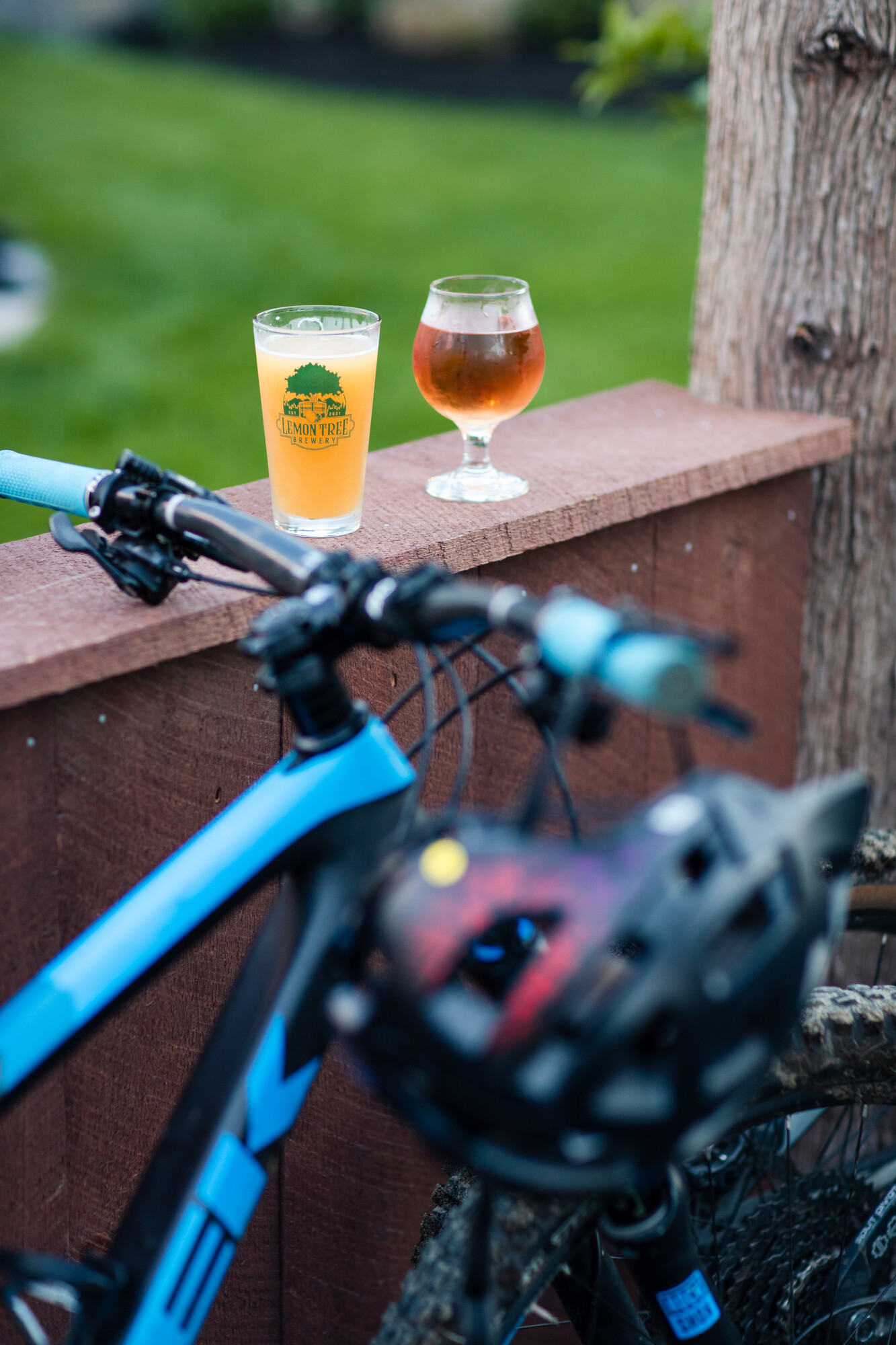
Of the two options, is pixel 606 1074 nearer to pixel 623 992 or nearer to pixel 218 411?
pixel 623 992

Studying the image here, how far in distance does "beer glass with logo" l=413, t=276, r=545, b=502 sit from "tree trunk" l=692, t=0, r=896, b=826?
0.53m

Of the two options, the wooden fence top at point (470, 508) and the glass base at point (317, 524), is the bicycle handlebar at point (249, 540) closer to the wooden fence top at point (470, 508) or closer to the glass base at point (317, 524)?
the wooden fence top at point (470, 508)

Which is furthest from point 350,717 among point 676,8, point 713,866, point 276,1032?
point 676,8

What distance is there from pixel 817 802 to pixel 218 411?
12.6 feet

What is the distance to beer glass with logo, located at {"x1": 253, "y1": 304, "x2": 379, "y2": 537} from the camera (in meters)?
1.25

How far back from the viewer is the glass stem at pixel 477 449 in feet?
4.92

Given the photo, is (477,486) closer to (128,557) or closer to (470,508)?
(470,508)

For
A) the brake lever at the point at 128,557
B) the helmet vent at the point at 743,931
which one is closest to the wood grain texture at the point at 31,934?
the brake lever at the point at 128,557

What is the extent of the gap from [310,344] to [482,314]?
21 centimetres

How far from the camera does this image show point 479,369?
4.52 feet

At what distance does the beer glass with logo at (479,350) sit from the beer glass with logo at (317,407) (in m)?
0.09

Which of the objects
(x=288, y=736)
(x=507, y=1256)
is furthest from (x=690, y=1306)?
(x=288, y=736)

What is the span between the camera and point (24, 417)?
13.7 ft

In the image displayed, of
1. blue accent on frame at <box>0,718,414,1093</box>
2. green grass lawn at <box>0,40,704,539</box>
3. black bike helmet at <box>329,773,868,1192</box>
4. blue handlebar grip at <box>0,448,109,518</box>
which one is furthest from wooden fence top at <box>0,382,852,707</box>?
green grass lawn at <box>0,40,704,539</box>
